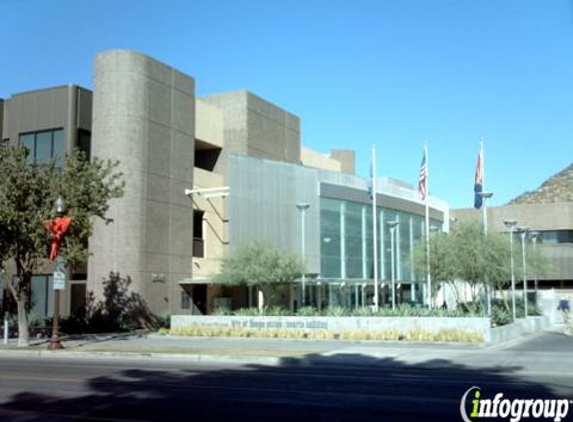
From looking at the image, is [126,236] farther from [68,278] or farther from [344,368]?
[344,368]

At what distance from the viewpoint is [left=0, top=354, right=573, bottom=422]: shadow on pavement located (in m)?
10.7

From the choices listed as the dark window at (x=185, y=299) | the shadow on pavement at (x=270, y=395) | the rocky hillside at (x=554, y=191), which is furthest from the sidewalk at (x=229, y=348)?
the rocky hillside at (x=554, y=191)

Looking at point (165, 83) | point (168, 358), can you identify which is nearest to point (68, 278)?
point (165, 83)

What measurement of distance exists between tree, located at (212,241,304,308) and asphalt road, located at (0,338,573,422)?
15405 millimetres

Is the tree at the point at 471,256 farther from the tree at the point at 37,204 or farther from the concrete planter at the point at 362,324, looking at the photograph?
the tree at the point at 37,204

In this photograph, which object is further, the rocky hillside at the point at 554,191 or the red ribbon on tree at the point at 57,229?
the rocky hillside at the point at 554,191

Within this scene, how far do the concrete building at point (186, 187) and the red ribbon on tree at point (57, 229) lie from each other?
11.6m

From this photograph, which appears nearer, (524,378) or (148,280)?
(524,378)

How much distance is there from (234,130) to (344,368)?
30.7 meters

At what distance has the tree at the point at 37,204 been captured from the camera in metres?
25.6

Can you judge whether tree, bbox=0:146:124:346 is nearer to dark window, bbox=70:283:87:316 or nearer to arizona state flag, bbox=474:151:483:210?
dark window, bbox=70:283:87:316

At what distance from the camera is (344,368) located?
63.7 feet

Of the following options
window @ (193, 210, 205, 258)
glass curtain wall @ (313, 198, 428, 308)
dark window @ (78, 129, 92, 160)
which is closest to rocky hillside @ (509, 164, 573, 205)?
glass curtain wall @ (313, 198, 428, 308)

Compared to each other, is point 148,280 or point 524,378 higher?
point 148,280
